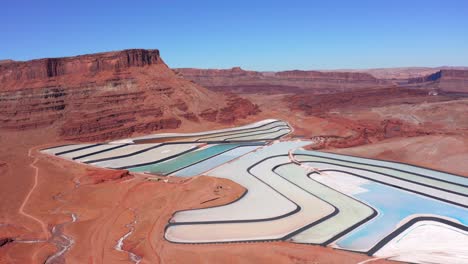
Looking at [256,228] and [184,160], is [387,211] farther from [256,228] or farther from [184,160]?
[184,160]

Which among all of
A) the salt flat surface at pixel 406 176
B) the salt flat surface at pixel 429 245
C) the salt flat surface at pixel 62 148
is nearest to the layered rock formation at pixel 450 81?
the salt flat surface at pixel 406 176

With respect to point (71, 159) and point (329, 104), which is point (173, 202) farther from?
point (329, 104)

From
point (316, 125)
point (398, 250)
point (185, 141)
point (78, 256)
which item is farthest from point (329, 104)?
point (78, 256)

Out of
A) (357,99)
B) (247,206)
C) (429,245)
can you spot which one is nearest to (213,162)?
(247,206)

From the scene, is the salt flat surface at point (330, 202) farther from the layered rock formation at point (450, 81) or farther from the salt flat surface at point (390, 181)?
the layered rock formation at point (450, 81)

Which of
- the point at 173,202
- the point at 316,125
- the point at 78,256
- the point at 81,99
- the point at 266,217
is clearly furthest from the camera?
the point at 316,125

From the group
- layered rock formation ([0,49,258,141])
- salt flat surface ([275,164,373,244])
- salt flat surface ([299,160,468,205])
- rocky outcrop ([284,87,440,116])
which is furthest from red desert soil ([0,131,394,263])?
Result: rocky outcrop ([284,87,440,116])
